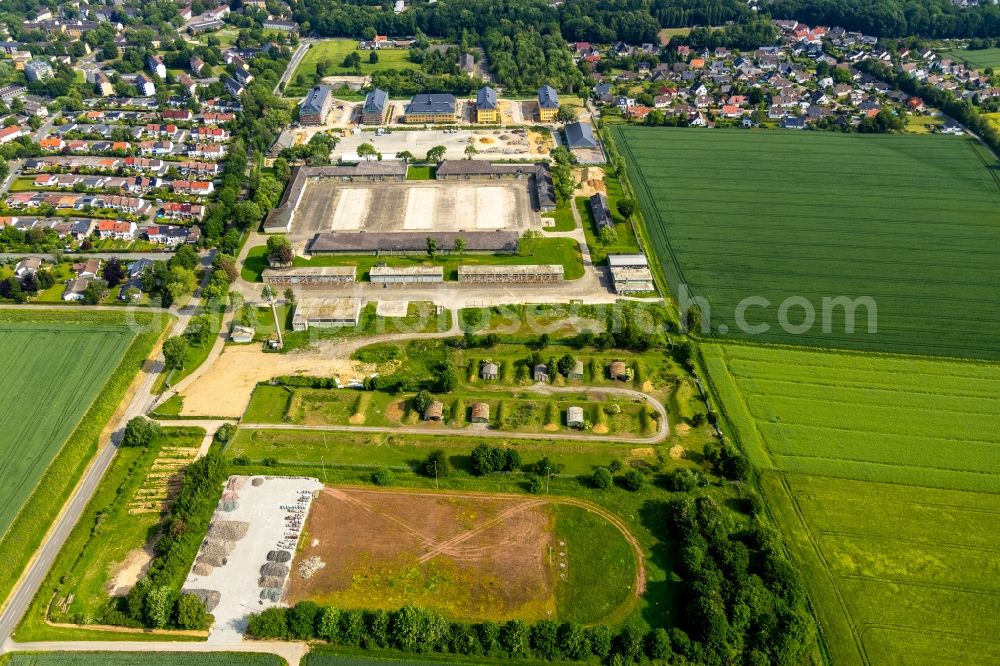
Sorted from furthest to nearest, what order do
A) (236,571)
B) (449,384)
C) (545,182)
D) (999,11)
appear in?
(999,11) → (545,182) → (449,384) → (236,571)

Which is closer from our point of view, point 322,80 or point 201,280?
point 201,280

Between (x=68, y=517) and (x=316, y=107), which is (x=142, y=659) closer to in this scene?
(x=68, y=517)

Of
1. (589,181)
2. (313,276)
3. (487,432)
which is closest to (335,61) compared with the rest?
(589,181)

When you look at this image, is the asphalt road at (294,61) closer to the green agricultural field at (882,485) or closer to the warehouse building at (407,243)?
the warehouse building at (407,243)

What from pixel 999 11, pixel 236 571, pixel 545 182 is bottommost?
pixel 236 571

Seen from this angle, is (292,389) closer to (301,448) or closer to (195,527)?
(301,448)

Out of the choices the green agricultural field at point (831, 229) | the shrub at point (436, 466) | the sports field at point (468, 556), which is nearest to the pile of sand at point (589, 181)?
the green agricultural field at point (831, 229)

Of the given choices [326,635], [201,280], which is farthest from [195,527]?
[201,280]

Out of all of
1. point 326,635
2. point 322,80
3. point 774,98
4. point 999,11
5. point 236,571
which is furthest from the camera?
point 999,11
